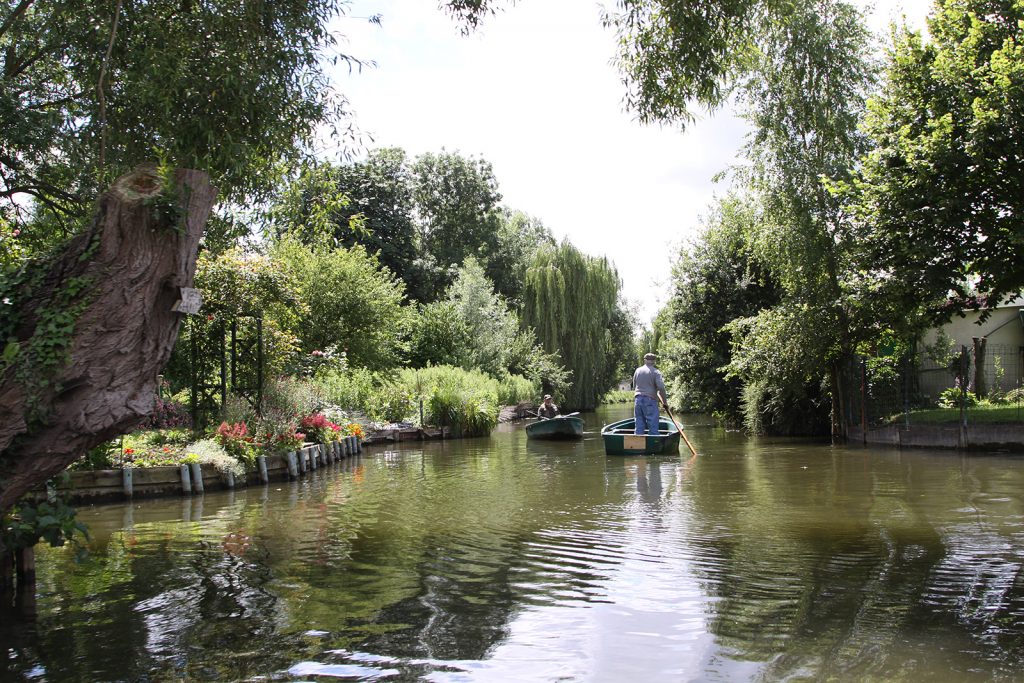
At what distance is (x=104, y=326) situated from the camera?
18.3 ft

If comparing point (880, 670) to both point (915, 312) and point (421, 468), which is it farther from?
point (915, 312)

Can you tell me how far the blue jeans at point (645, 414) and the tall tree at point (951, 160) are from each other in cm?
573

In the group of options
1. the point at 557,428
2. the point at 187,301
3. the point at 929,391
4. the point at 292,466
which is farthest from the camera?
the point at 557,428

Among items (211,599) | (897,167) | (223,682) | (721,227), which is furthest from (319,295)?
(223,682)

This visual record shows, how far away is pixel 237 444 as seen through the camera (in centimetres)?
1555

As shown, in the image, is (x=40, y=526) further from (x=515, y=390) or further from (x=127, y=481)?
(x=515, y=390)

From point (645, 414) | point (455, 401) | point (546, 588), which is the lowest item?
point (546, 588)

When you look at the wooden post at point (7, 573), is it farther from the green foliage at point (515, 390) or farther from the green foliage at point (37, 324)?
the green foliage at point (515, 390)

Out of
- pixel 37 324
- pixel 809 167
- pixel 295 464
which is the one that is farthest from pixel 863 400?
pixel 37 324

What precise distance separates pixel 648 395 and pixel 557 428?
256 inches

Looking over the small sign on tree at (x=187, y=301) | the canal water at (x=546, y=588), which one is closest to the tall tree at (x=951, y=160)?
the canal water at (x=546, y=588)

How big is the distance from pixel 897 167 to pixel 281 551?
1496 centimetres

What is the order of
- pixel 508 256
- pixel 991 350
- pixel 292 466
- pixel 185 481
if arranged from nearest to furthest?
pixel 185 481, pixel 292 466, pixel 991 350, pixel 508 256

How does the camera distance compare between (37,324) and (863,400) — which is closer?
(37,324)
